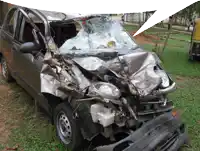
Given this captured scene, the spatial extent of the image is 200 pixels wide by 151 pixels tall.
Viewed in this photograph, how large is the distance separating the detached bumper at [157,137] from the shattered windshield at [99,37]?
1.50m

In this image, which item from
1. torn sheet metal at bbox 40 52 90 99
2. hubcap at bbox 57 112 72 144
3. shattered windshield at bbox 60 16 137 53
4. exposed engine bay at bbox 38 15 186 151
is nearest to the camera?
exposed engine bay at bbox 38 15 186 151

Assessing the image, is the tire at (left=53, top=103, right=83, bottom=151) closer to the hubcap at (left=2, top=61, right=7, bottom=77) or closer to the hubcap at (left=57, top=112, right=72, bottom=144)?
the hubcap at (left=57, top=112, right=72, bottom=144)

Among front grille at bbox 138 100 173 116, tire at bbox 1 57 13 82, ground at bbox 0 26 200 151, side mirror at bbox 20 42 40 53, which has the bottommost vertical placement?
ground at bbox 0 26 200 151

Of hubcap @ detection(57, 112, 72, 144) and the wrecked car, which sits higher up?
the wrecked car

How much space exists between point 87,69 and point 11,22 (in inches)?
108

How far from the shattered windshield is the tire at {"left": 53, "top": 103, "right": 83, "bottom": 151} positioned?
35.3 inches

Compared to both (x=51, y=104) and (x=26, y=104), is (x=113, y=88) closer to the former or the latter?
(x=51, y=104)

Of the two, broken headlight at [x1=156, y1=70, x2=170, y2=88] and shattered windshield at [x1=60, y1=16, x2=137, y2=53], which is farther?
shattered windshield at [x1=60, y1=16, x2=137, y2=53]

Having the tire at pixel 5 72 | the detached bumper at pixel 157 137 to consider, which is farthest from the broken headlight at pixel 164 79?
the tire at pixel 5 72

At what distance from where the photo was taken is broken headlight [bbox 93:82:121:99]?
3.08 m

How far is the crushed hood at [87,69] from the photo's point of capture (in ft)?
10.8

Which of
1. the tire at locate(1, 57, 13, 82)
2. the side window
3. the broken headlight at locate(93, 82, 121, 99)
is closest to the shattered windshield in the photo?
the broken headlight at locate(93, 82, 121, 99)

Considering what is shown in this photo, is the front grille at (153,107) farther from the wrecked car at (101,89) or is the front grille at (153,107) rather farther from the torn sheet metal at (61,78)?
the torn sheet metal at (61,78)

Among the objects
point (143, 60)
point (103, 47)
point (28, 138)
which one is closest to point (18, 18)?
point (103, 47)
